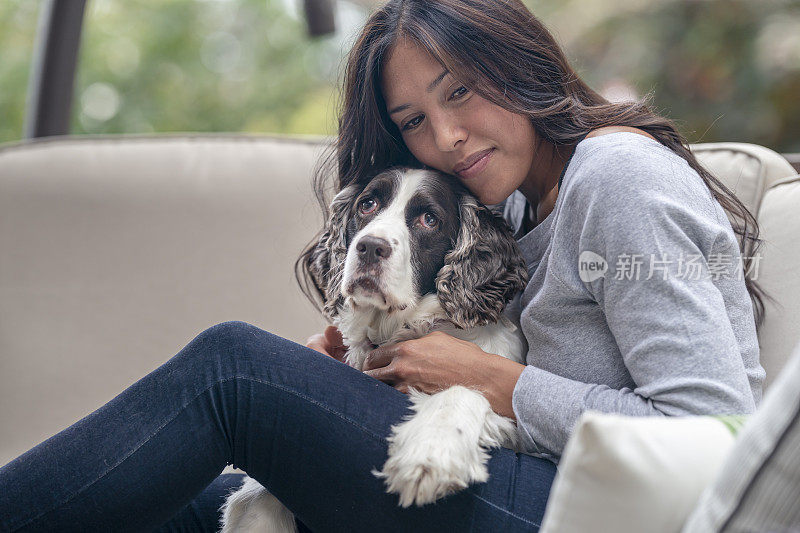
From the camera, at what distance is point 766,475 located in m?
0.72

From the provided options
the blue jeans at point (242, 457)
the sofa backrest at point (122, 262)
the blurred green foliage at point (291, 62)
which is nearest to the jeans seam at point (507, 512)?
the blue jeans at point (242, 457)

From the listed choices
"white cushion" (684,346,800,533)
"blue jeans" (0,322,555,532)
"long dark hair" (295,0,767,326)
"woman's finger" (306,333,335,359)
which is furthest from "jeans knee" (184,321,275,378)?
"white cushion" (684,346,800,533)

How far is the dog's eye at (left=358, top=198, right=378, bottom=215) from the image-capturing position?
1680 mm

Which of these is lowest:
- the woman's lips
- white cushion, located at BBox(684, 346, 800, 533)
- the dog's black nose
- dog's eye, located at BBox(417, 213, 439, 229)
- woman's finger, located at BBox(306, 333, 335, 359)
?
woman's finger, located at BBox(306, 333, 335, 359)

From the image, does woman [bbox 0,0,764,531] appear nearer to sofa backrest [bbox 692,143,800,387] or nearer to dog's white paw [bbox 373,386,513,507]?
dog's white paw [bbox 373,386,513,507]

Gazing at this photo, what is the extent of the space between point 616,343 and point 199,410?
0.79 metres

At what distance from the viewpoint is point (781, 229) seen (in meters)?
1.61

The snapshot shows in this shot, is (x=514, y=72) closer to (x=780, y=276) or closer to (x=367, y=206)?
(x=367, y=206)

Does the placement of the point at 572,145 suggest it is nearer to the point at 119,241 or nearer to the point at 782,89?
the point at 119,241

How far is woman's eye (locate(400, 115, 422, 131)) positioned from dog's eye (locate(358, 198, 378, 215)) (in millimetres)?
193

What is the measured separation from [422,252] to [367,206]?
195mm

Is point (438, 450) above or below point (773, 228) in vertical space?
below

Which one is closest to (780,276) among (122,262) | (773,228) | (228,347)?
(773,228)

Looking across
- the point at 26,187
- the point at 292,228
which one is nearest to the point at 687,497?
the point at 292,228
